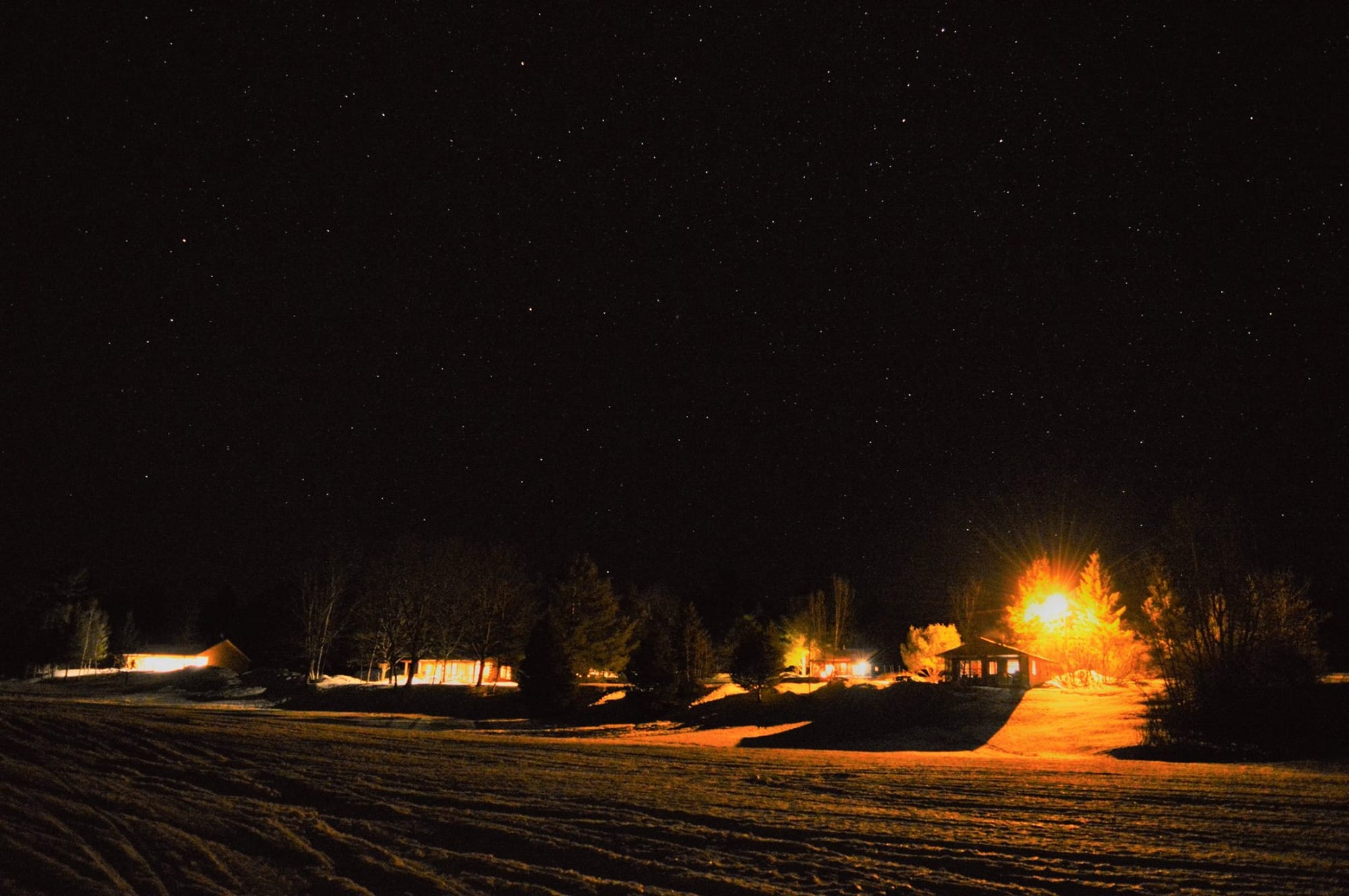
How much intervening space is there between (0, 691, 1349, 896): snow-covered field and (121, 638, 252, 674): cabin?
7409 cm

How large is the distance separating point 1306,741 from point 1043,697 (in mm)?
14874

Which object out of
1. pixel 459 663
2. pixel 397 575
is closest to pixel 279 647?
pixel 459 663

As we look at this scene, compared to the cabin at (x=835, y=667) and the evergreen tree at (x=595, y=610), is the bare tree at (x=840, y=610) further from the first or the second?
the evergreen tree at (x=595, y=610)

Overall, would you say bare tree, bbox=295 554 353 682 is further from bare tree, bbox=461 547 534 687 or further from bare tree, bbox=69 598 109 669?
bare tree, bbox=69 598 109 669

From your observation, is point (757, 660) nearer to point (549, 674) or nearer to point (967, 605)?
point (549, 674)

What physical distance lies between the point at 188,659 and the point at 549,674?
65.7 meters

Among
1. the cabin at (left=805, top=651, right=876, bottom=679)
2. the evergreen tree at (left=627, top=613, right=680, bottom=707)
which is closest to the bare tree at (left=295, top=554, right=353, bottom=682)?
the evergreen tree at (left=627, top=613, right=680, bottom=707)

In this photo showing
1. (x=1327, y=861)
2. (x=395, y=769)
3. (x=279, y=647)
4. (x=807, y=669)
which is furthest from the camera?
(x=279, y=647)

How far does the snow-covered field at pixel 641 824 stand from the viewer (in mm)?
9758

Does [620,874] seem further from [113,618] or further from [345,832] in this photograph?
[113,618]

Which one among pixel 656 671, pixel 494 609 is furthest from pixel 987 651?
pixel 494 609

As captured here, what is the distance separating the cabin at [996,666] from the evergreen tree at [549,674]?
25.6 meters

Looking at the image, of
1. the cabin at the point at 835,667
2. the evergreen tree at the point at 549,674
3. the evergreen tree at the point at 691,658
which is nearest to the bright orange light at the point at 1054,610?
the cabin at the point at 835,667

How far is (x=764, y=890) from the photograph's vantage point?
921 centimetres
